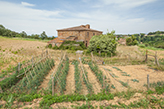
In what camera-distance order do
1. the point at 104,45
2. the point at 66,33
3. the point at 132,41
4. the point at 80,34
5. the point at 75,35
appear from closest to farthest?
1. the point at 104,45
2. the point at 80,34
3. the point at 75,35
4. the point at 66,33
5. the point at 132,41

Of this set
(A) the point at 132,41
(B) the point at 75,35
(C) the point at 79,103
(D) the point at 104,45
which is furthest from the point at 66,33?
(A) the point at 132,41

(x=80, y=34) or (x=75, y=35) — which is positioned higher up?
(x=80, y=34)

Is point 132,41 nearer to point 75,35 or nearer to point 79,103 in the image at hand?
point 75,35

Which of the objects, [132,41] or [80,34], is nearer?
[80,34]

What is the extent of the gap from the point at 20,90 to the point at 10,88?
753 mm

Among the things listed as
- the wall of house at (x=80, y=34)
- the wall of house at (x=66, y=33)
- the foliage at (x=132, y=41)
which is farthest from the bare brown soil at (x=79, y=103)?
the foliage at (x=132, y=41)

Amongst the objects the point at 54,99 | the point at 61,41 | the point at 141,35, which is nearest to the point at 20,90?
the point at 54,99

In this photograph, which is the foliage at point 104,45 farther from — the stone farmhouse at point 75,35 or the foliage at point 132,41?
the foliage at point 132,41

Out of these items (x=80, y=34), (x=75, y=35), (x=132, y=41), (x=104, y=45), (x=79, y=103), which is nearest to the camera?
(x=79, y=103)

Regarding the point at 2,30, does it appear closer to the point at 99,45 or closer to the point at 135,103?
the point at 99,45

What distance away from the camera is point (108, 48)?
15.0 metres

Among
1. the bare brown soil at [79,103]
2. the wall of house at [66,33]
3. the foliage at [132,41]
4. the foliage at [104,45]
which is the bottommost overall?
the bare brown soil at [79,103]

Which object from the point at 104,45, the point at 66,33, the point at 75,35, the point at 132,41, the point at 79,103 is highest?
the point at 66,33

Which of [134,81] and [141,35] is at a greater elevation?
[141,35]
